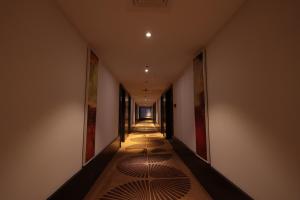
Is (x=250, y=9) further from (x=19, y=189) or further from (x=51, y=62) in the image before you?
(x=19, y=189)

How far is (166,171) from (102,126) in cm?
205

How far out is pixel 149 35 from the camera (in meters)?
2.78

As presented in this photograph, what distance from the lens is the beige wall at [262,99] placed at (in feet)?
4.43

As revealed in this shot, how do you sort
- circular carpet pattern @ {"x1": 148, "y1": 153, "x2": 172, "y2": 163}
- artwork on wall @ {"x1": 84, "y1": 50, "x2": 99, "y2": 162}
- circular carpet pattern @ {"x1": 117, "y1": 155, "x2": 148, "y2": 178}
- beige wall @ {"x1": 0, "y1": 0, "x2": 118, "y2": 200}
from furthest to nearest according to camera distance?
circular carpet pattern @ {"x1": 148, "y1": 153, "x2": 172, "y2": 163} → circular carpet pattern @ {"x1": 117, "y1": 155, "x2": 148, "y2": 178} → artwork on wall @ {"x1": 84, "y1": 50, "x2": 99, "y2": 162} → beige wall @ {"x1": 0, "y1": 0, "x2": 118, "y2": 200}

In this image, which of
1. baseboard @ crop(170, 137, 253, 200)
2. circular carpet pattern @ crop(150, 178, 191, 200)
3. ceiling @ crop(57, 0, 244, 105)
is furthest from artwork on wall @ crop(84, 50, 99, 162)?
baseboard @ crop(170, 137, 253, 200)

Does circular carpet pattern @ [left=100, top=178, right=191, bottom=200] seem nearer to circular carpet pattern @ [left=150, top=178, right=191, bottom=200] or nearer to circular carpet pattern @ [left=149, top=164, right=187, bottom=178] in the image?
circular carpet pattern @ [left=150, top=178, right=191, bottom=200]

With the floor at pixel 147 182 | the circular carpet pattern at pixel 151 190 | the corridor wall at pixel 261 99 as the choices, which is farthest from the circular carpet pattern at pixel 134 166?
the corridor wall at pixel 261 99

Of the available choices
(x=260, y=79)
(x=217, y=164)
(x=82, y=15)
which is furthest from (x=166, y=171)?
(x=82, y=15)

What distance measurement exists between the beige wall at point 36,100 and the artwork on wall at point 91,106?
1.69 feet

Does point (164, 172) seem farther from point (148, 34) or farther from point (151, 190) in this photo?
point (148, 34)

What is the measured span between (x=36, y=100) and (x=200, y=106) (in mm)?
3031

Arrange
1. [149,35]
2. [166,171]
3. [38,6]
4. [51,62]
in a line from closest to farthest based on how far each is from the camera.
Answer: [38,6], [51,62], [149,35], [166,171]

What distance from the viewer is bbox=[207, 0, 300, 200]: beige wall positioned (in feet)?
4.43

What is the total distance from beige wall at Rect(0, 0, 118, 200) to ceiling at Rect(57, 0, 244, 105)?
41cm
